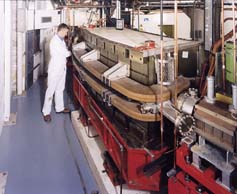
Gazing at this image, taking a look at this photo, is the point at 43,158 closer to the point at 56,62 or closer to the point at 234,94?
the point at 56,62

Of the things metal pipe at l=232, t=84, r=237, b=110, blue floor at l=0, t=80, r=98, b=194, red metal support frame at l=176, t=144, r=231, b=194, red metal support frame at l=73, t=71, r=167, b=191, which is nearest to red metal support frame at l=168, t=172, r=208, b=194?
red metal support frame at l=176, t=144, r=231, b=194

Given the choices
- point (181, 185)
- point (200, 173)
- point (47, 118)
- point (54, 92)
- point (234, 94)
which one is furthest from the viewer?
point (54, 92)

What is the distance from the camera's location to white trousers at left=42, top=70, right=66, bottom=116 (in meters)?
4.39

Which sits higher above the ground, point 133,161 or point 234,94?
point 234,94

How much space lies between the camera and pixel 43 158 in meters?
3.25

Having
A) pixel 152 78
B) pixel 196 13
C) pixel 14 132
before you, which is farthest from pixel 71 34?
pixel 152 78

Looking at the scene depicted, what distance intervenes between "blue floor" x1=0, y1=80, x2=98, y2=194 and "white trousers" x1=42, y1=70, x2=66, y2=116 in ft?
0.44

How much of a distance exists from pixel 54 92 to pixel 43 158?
1558mm

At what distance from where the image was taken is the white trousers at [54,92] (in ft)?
14.4

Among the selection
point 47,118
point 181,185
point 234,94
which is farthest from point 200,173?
point 47,118

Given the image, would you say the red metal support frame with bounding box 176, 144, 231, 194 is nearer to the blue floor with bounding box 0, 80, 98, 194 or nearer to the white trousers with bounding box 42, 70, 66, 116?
the blue floor with bounding box 0, 80, 98, 194

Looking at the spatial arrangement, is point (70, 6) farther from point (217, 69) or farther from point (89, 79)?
point (217, 69)

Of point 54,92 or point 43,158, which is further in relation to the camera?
point 54,92

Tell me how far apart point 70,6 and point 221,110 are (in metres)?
3.46
